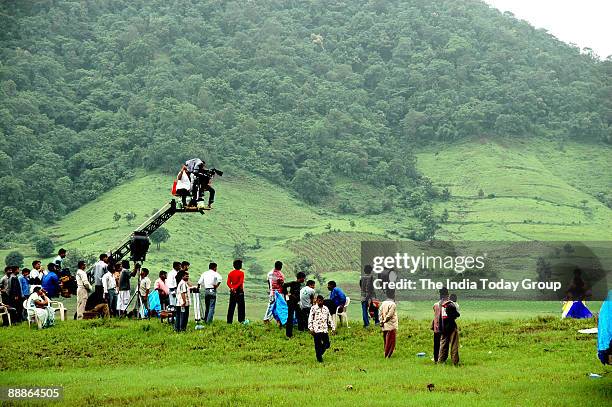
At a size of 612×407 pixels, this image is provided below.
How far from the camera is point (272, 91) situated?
148750 millimetres

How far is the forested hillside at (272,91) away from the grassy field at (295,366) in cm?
7641

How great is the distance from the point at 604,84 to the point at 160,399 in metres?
148

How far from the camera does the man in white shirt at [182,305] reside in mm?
21750

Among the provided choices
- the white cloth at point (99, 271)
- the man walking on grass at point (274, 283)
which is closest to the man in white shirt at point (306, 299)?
the man walking on grass at point (274, 283)

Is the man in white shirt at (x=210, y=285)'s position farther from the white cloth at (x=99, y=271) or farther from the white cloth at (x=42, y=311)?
the white cloth at (x=42, y=311)

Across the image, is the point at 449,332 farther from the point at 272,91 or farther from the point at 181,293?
the point at 272,91

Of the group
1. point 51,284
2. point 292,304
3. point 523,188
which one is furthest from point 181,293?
point 523,188

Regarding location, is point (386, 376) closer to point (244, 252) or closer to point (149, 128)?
point (244, 252)

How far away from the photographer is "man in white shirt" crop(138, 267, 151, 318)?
952 inches

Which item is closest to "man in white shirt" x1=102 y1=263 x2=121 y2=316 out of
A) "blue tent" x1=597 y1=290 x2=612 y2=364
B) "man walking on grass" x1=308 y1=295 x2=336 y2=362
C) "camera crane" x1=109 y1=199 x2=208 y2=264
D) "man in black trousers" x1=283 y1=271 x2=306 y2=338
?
"camera crane" x1=109 y1=199 x2=208 y2=264

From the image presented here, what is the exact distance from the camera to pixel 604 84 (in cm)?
15275

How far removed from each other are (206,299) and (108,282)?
295cm

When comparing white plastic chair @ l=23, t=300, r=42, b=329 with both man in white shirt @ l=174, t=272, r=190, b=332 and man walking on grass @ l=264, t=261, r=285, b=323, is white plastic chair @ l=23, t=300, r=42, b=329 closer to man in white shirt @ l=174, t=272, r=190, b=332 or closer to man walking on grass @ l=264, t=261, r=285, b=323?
man in white shirt @ l=174, t=272, r=190, b=332

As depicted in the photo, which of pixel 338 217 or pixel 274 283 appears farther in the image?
pixel 338 217
